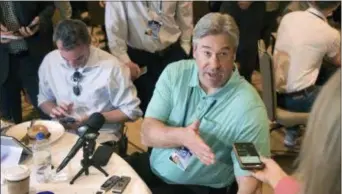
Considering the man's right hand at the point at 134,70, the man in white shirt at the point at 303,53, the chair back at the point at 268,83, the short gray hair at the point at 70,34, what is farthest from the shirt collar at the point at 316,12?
the short gray hair at the point at 70,34

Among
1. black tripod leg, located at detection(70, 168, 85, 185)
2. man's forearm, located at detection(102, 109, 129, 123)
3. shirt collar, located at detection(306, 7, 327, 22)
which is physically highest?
shirt collar, located at detection(306, 7, 327, 22)

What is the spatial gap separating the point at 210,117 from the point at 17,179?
85 cm

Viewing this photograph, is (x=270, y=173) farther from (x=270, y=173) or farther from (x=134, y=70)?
(x=134, y=70)

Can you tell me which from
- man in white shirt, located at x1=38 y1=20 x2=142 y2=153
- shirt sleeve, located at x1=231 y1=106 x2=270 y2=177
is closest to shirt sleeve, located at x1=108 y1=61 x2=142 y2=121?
man in white shirt, located at x1=38 y1=20 x2=142 y2=153

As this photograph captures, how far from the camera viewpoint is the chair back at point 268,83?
128 inches

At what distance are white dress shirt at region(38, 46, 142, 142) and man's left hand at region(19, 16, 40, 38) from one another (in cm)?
52

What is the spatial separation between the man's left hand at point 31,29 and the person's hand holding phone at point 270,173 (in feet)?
6.50

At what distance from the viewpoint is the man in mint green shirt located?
222cm

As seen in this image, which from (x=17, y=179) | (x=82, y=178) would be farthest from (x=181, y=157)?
(x=17, y=179)

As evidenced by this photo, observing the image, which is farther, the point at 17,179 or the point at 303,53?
the point at 303,53

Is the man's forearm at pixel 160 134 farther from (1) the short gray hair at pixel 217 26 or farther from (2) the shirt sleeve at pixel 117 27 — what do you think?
(2) the shirt sleeve at pixel 117 27

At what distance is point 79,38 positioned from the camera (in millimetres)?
2732

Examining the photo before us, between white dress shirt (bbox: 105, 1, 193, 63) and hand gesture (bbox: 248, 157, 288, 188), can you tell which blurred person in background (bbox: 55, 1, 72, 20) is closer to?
white dress shirt (bbox: 105, 1, 193, 63)

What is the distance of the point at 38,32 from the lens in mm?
3512
